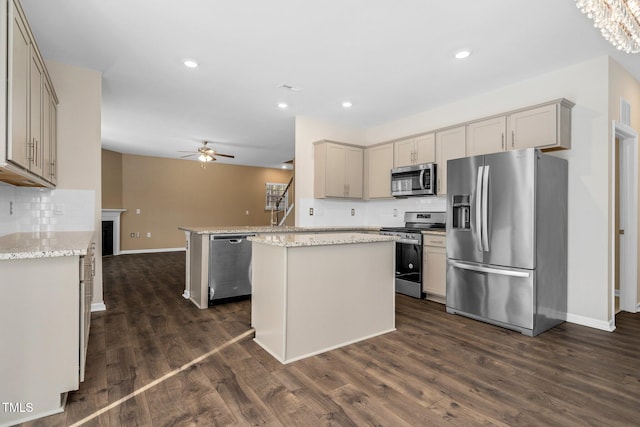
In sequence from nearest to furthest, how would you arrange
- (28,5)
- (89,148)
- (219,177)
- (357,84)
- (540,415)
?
(540,415) → (28,5) → (89,148) → (357,84) → (219,177)

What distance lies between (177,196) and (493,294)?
8377 mm

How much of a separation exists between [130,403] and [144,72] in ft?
10.9

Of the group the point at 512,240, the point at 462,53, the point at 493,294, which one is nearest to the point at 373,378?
the point at 493,294

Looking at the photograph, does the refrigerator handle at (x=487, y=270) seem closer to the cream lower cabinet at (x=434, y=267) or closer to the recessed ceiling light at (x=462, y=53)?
the cream lower cabinet at (x=434, y=267)

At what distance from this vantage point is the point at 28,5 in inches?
98.0

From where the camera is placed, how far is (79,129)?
11.7ft

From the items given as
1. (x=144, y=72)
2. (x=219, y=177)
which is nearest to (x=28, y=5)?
(x=144, y=72)

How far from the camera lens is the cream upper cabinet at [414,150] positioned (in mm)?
4617

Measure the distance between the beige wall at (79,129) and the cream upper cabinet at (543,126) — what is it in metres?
4.62

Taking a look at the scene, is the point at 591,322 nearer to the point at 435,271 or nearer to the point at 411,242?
the point at 435,271

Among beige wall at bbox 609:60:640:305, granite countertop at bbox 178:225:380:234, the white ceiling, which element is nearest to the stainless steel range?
granite countertop at bbox 178:225:380:234

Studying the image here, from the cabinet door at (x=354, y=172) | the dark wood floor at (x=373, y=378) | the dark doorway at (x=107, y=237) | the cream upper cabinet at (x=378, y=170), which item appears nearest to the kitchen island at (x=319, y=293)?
the dark wood floor at (x=373, y=378)

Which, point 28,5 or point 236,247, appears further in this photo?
point 236,247

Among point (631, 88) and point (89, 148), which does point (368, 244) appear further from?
point (631, 88)
